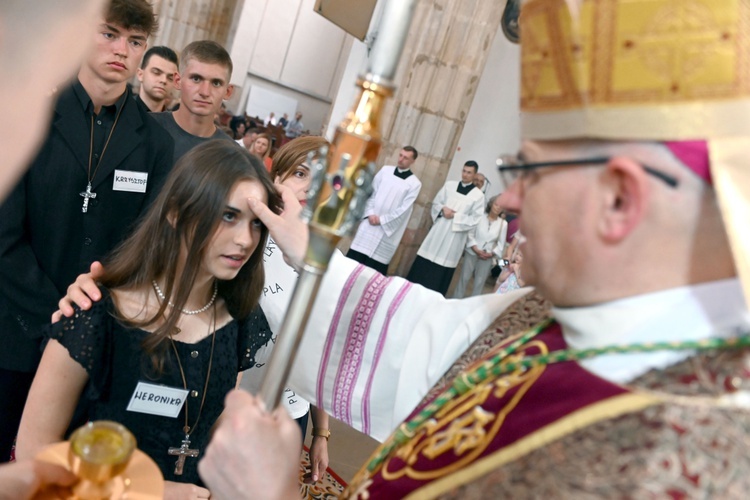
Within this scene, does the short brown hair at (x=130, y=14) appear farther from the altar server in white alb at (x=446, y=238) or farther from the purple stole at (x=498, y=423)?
the altar server in white alb at (x=446, y=238)

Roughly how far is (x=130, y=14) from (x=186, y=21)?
30.4ft

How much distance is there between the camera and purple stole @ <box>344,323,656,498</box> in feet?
3.37

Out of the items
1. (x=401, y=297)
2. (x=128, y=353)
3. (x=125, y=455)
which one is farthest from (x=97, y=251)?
(x=125, y=455)

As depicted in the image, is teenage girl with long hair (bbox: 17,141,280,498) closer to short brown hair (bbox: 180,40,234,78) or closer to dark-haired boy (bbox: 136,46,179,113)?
short brown hair (bbox: 180,40,234,78)

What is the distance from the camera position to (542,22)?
106 centimetres

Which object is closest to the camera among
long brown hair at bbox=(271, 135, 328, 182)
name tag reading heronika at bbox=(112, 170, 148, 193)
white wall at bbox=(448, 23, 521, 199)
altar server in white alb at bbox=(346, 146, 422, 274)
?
name tag reading heronika at bbox=(112, 170, 148, 193)

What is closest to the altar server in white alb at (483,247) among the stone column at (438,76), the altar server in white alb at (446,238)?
the altar server in white alb at (446,238)

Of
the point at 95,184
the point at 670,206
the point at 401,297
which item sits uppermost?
the point at 670,206

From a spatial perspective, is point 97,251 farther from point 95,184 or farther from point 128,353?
point 128,353

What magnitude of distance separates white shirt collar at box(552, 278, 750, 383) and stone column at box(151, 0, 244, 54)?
11.2 meters

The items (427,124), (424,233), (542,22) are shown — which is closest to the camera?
(542,22)

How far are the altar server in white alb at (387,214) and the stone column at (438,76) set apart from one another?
346 millimetres

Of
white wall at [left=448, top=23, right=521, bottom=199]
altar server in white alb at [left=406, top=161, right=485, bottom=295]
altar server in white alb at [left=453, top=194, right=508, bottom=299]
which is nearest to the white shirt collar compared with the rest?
altar server in white alb at [left=406, top=161, right=485, bottom=295]

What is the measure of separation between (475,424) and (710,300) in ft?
1.35
